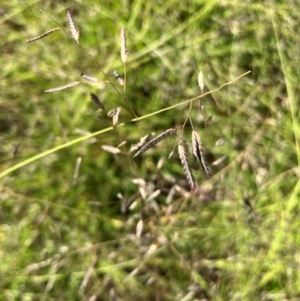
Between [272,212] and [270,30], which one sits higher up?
[270,30]

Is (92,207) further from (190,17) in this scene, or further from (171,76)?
(190,17)

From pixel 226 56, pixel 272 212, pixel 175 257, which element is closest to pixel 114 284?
pixel 175 257

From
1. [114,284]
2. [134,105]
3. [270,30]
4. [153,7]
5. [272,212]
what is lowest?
[114,284]

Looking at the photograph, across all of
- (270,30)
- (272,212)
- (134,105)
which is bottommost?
(272,212)

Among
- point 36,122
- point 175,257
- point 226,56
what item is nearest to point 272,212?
point 175,257

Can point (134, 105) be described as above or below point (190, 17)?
below

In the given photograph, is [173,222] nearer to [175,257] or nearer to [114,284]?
[175,257]
